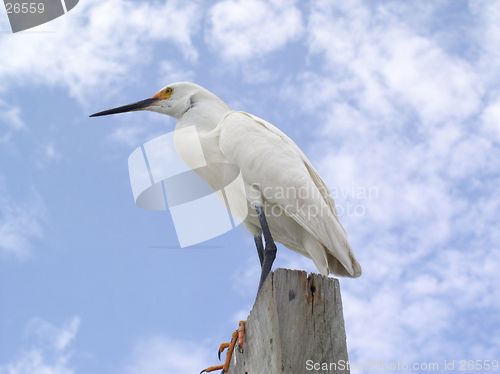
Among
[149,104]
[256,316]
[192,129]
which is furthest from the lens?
[149,104]

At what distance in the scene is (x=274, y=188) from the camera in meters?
4.79

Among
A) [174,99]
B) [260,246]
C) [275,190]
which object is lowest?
[260,246]

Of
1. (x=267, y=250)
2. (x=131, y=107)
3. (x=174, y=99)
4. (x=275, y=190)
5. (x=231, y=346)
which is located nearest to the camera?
(x=231, y=346)

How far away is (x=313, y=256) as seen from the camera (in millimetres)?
4754

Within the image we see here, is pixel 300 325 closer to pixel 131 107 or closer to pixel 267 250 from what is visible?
pixel 267 250

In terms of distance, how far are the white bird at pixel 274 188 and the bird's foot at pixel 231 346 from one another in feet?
2.53

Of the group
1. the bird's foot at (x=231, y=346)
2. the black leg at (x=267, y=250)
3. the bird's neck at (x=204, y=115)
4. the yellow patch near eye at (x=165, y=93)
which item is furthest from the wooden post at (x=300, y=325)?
the yellow patch near eye at (x=165, y=93)

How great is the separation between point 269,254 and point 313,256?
0.36m

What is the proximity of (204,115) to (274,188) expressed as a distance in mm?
1185

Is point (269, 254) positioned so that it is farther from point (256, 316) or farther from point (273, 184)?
point (256, 316)

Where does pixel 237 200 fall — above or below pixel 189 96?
below

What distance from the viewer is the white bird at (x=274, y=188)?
4.62m

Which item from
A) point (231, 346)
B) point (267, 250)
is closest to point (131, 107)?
point (267, 250)

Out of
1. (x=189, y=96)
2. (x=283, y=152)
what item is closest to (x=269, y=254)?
(x=283, y=152)
